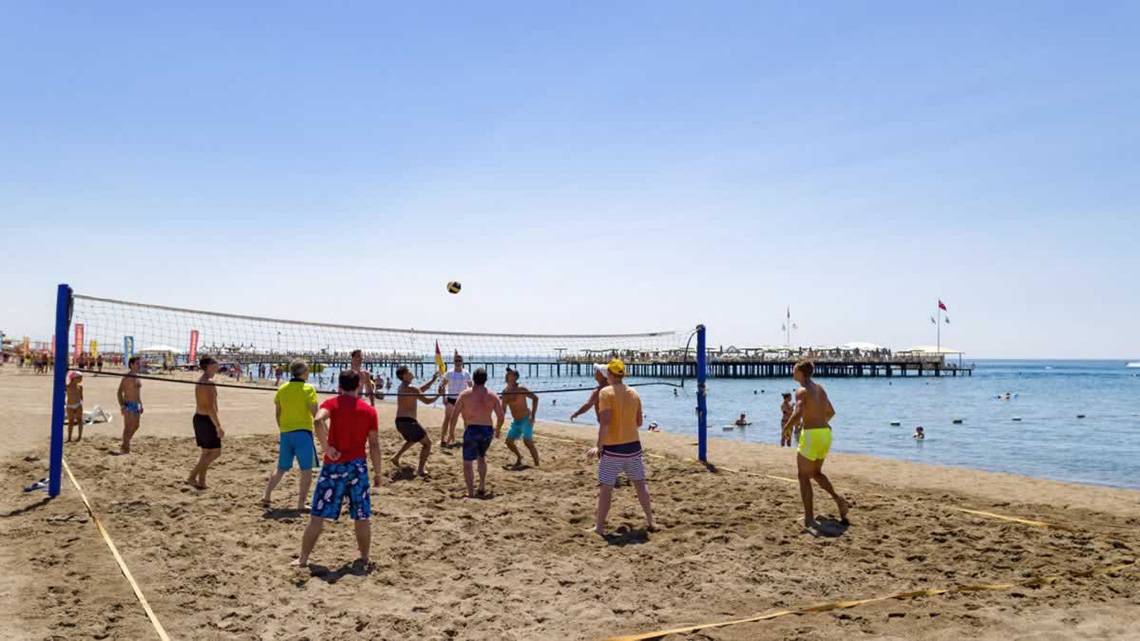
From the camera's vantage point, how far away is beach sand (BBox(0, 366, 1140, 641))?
4477mm

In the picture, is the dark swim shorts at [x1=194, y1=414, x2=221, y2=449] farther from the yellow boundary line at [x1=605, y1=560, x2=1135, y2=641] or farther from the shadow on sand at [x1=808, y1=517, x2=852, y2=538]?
the shadow on sand at [x1=808, y1=517, x2=852, y2=538]

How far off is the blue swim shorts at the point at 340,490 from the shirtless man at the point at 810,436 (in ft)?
12.3

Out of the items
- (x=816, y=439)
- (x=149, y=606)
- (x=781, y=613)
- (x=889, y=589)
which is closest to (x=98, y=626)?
(x=149, y=606)

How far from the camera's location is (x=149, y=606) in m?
4.66

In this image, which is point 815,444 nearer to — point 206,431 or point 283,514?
point 283,514

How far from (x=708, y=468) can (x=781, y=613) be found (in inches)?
205

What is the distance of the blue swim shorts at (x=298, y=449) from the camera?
709 cm

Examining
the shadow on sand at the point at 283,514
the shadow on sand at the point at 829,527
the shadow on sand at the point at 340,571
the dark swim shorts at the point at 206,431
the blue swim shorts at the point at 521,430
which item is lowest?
the shadow on sand at the point at 340,571

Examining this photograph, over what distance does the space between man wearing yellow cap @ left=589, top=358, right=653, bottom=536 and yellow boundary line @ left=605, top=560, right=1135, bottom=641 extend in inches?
78.8

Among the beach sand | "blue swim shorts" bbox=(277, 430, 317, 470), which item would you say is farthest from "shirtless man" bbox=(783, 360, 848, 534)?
"blue swim shorts" bbox=(277, 430, 317, 470)

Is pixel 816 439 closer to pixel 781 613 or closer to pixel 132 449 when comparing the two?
pixel 781 613

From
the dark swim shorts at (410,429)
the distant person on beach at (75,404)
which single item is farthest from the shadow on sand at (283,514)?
the distant person on beach at (75,404)

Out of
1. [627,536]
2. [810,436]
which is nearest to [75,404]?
[627,536]

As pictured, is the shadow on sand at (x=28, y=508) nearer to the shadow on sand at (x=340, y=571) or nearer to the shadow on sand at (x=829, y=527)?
the shadow on sand at (x=340, y=571)
